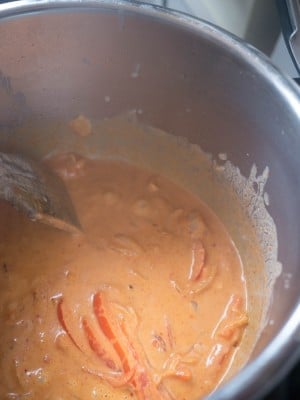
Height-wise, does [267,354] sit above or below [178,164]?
above

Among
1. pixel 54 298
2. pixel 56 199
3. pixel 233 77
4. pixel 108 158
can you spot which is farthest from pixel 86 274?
pixel 233 77

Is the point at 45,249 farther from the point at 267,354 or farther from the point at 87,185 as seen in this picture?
the point at 267,354

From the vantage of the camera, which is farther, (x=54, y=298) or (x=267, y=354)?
(x=54, y=298)

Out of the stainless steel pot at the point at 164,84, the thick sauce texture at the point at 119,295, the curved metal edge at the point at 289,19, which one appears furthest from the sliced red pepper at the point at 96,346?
the curved metal edge at the point at 289,19

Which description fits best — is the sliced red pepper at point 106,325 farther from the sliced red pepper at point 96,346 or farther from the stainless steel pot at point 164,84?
the stainless steel pot at point 164,84

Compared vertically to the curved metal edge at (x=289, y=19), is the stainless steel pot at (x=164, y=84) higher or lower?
lower
